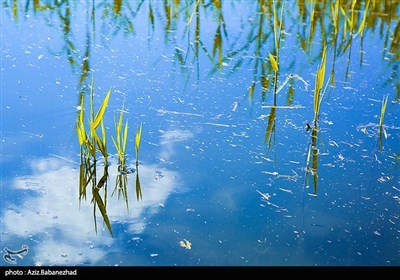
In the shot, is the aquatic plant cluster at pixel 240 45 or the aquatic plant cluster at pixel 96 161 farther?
the aquatic plant cluster at pixel 240 45

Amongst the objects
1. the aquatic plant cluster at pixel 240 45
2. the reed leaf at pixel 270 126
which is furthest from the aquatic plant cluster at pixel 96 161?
the reed leaf at pixel 270 126

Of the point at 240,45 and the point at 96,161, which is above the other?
the point at 240,45

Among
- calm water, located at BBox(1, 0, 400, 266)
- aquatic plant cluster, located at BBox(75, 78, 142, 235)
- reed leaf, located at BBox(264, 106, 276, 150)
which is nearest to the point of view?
calm water, located at BBox(1, 0, 400, 266)

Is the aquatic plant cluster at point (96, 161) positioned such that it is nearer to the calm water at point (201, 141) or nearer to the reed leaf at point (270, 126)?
the calm water at point (201, 141)

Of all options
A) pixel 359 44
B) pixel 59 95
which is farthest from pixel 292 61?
pixel 59 95

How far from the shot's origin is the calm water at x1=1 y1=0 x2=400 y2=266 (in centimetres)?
186

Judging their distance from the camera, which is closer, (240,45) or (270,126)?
(270,126)

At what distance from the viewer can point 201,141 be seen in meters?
2.42

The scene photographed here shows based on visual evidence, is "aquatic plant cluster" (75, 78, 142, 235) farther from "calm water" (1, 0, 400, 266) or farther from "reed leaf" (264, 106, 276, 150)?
"reed leaf" (264, 106, 276, 150)

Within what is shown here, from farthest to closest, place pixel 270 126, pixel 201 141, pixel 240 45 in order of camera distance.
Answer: pixel 240 45 < pixel 270 126 < pixel 201 141

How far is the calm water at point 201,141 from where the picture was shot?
1.86m

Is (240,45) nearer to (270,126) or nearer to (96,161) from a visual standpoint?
(270,126)

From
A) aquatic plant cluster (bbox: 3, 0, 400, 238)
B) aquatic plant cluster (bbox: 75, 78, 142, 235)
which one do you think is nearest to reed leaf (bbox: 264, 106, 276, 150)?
aquatic plant cluster (bbox: 3, 0, 400, 238)

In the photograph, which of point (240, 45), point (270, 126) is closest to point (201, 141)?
point (270, 126)
